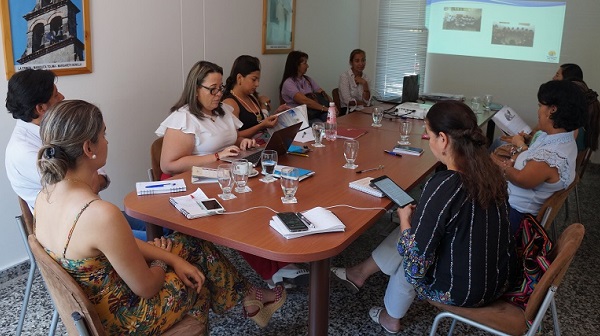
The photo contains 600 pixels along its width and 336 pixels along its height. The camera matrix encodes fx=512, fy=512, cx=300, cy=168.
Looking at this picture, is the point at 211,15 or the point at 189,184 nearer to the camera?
the point at 189,184

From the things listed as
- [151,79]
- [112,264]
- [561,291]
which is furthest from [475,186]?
[151,79]

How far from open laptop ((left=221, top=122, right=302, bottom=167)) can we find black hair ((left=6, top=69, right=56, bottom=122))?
0.88 meters

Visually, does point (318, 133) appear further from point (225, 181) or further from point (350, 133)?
point (225, 181)

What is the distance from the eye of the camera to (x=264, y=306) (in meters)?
2.36

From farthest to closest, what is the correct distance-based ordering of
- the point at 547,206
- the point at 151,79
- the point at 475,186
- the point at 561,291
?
the point at 151,79
the point at 561,291
the point at 547,206
the point at 475,186

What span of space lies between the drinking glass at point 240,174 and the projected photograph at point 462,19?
4.72m

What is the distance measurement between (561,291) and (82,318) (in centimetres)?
261

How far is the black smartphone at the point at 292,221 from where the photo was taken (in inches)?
69.8

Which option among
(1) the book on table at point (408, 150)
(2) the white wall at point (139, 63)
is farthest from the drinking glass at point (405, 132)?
(2) the white wall at point (139, 63)

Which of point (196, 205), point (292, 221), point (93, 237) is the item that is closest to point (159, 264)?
point (196, 205)

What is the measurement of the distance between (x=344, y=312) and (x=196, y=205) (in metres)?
1.08

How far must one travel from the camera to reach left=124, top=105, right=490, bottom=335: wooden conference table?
1.71 meters

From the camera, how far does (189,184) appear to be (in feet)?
7.43

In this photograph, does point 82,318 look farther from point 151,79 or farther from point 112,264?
point 151,79
